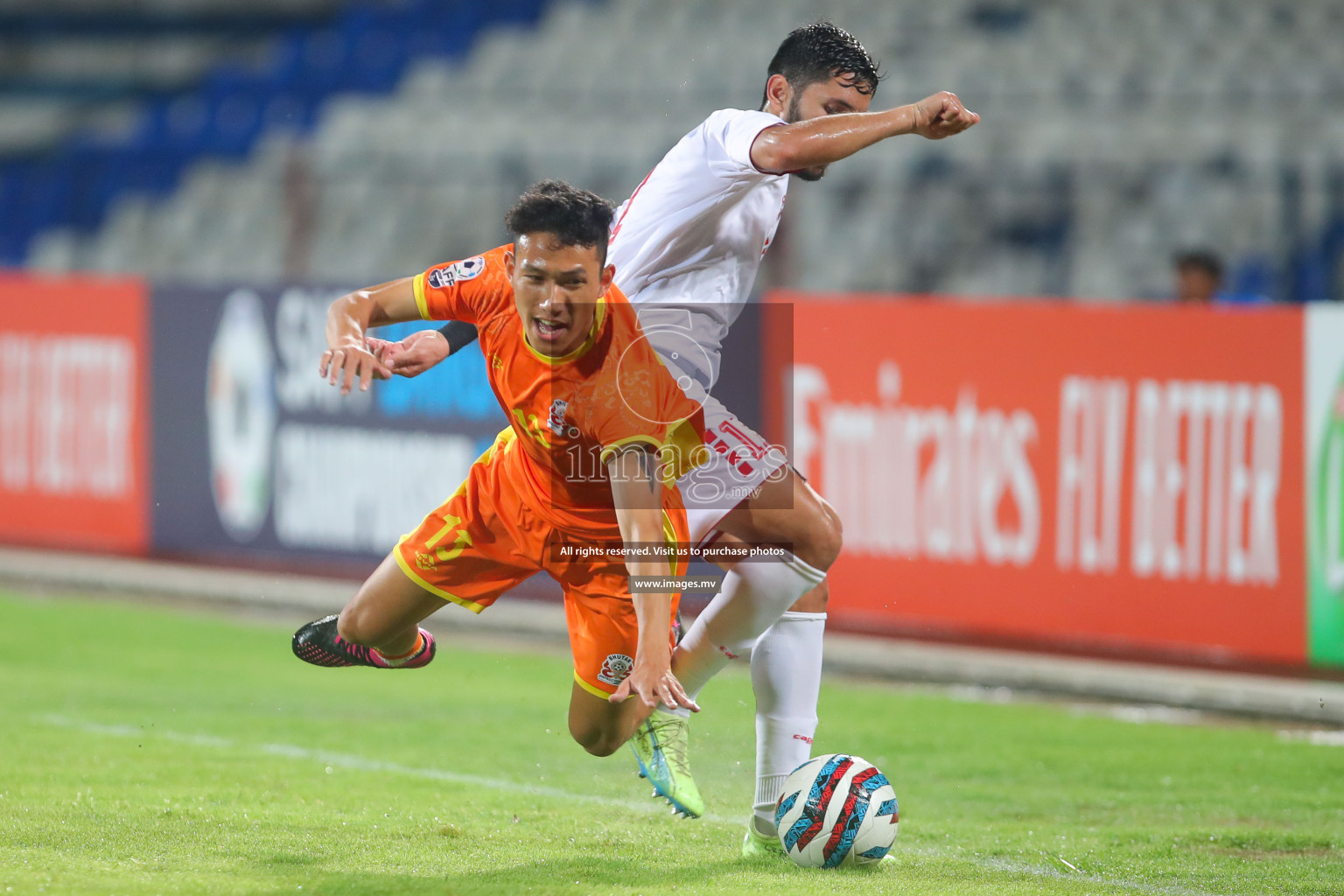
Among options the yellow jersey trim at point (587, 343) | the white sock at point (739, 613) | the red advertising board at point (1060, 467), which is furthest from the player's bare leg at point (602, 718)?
the red advertising board at point (1060, 467)

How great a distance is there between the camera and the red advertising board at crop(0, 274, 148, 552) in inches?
430

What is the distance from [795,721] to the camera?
4.88 metres

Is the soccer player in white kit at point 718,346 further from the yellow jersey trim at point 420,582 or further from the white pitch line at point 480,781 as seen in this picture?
the yellow jersey trim at point 420,582

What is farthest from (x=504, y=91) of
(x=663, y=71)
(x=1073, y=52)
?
(x=1073, y=52)

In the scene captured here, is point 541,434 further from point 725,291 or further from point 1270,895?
point 1270,895

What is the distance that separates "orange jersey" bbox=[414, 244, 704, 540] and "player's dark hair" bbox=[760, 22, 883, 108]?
78cm

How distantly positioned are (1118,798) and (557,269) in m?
2.70

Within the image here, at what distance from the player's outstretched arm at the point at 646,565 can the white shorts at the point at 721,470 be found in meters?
0.42

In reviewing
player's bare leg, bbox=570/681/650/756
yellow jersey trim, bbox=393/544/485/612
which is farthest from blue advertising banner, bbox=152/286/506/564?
player's bare leg, bbox=570/681/650/756

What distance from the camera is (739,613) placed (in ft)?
16.2

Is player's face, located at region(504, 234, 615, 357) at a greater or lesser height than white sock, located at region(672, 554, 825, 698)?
greater

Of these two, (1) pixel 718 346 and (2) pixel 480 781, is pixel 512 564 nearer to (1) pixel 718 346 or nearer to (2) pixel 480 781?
(1) pixel 718 346

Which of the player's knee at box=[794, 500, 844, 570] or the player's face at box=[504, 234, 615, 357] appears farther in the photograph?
the player's knee at box=[794, 500, 844, 570]

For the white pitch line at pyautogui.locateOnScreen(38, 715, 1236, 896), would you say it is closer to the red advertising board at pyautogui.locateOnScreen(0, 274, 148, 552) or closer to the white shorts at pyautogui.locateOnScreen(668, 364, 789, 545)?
the white shorts at pyautogui.locateOnScreen(668, 364, 789, 545)
